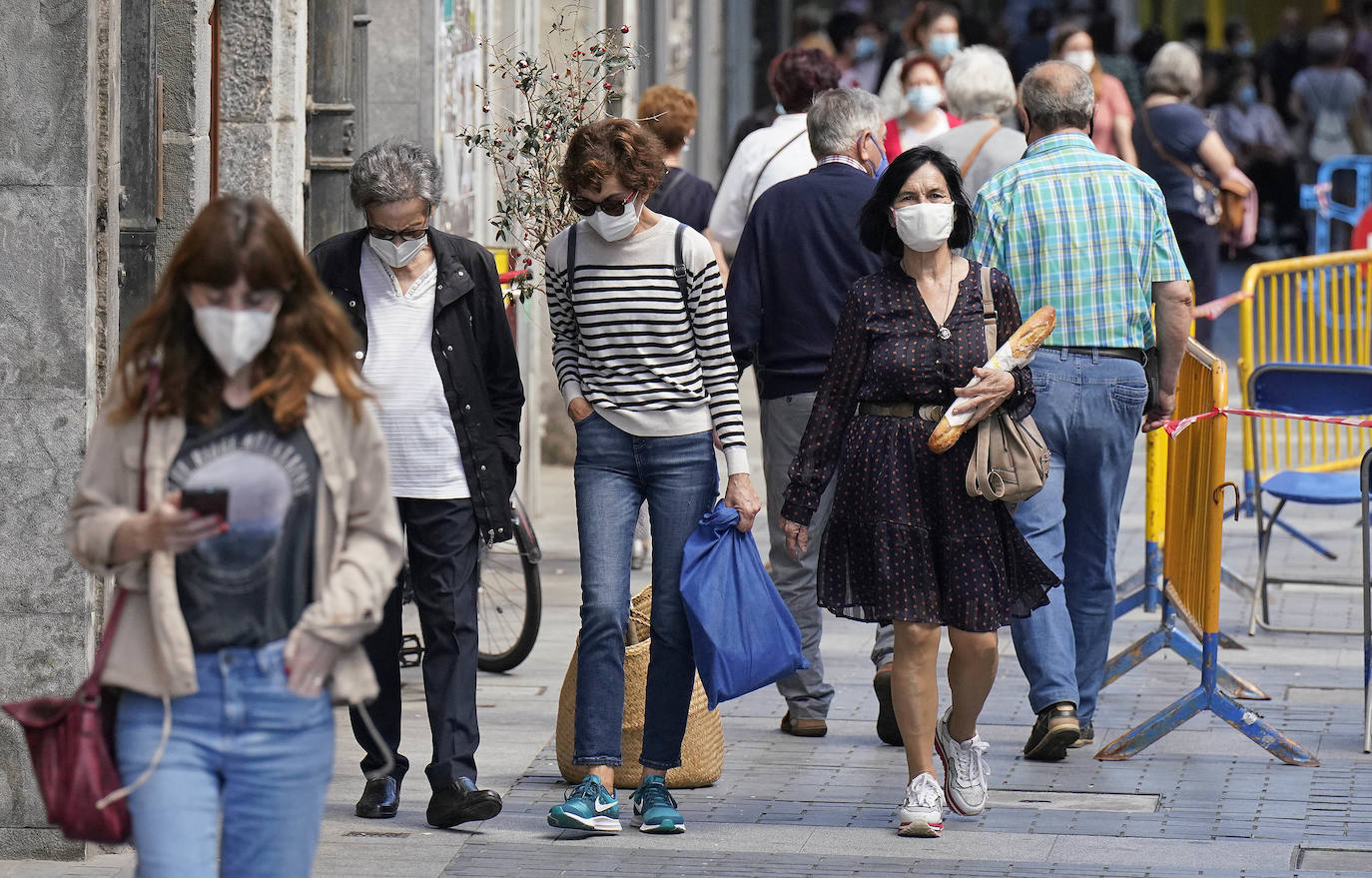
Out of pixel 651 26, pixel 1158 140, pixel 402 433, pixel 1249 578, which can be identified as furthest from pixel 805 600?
pixel 651 26

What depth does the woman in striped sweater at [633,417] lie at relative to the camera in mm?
5617

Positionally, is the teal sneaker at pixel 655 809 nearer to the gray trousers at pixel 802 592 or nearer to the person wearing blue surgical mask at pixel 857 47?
the gray trousers at pixel 802 592

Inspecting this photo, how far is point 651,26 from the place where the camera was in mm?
14742

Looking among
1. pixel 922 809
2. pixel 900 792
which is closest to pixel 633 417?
pixel 922 809

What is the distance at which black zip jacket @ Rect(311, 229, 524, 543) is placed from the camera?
5746mm

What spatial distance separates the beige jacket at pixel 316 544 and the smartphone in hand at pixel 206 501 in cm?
6

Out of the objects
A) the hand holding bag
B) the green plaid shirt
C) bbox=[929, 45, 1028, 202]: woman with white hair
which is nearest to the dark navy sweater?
the green plaid shirt

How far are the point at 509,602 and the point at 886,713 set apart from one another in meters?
1.63

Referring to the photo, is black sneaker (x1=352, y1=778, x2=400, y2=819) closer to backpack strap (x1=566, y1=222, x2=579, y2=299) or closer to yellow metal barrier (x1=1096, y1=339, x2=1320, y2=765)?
backpack strap (x1=566, y1=222, x2=579, y2=299)

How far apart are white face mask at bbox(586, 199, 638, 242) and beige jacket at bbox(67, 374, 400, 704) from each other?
200cm

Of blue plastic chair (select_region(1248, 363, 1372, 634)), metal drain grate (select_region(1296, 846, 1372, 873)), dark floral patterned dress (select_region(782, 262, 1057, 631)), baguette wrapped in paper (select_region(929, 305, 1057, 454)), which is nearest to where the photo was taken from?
metal drain grate (select_region(1296, 846, 1372, 873))

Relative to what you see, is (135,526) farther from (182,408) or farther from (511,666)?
(511,666)

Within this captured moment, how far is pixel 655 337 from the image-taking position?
5641 mm

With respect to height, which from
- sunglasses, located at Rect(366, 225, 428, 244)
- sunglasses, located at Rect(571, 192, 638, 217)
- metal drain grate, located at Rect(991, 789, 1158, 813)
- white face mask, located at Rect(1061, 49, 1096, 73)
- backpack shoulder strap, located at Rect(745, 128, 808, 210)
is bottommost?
metal drain grate, located at Rect(991, 789, 1158, 813)
